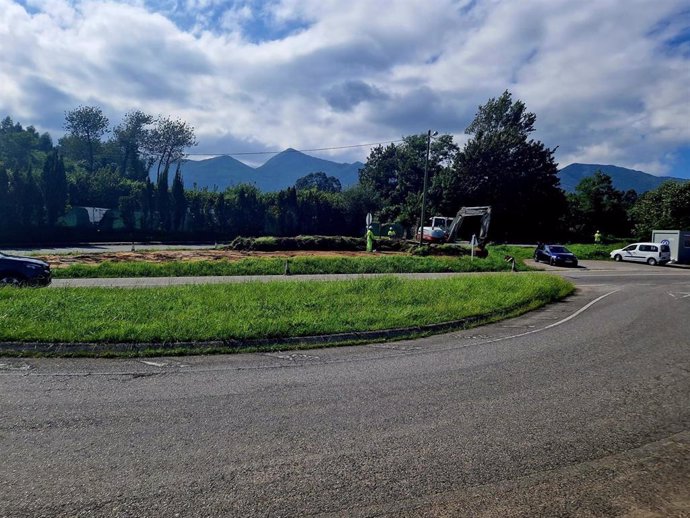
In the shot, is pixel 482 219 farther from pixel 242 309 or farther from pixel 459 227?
pixel 242 309

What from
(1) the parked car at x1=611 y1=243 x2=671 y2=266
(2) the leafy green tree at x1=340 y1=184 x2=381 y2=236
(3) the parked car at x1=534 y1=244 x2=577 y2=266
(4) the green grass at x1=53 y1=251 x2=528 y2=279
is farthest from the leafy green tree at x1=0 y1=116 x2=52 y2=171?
(1) the parked car at x1=611 y1=243 x2=671 y2=266

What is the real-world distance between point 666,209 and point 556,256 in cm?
2627

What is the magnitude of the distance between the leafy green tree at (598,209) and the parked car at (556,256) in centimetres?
3793

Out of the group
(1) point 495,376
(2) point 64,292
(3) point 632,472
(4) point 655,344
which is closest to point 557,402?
(1) point 495,376

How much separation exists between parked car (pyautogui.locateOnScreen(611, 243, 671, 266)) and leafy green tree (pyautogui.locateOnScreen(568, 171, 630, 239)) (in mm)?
32574

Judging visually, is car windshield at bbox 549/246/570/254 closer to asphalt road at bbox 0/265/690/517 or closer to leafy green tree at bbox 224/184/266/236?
asphalt road at bbox 0/265/690/517

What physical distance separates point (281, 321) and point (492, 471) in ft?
20.9

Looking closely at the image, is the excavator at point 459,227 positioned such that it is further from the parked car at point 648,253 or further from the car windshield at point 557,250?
the parked car at point 648,253

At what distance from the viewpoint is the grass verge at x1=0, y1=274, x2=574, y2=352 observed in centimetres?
877

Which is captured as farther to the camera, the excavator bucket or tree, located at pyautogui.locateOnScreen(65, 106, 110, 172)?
tree, located at pyautogui.locateOnScreen(65, 106, 110, 172)

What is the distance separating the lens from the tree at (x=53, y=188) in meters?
47.2

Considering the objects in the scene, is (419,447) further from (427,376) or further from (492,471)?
(427,376)

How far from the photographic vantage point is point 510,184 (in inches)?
2370

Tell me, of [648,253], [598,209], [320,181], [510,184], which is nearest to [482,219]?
[648,253]
